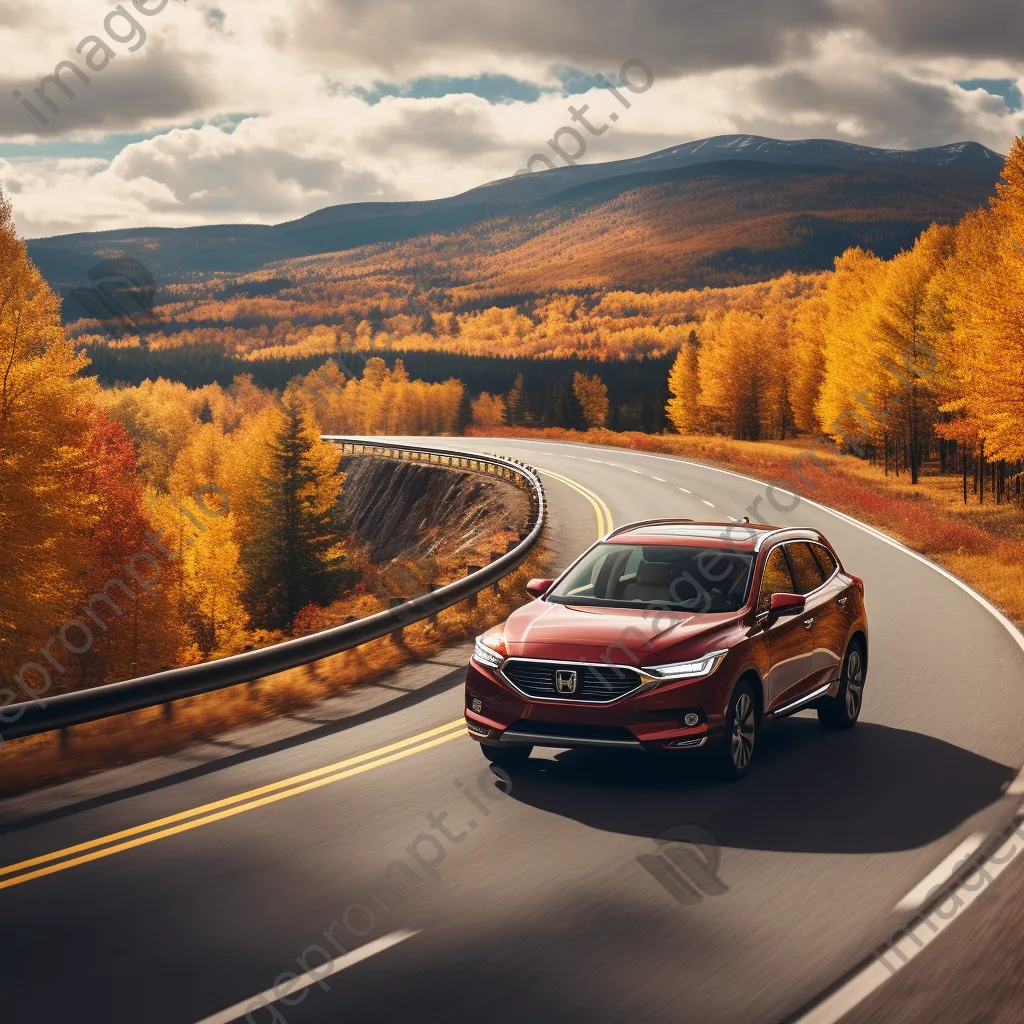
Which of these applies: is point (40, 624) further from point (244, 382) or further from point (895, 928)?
point (244, 382)

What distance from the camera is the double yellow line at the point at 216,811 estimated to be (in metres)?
6.43

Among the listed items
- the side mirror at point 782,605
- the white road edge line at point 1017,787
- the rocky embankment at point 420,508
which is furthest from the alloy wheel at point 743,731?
the rocky embankment at point 420,508

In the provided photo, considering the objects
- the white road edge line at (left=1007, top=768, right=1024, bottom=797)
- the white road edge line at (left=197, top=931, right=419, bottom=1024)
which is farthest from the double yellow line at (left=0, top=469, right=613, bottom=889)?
the white road edge line at (left=1007, top=768, right=1024, bottom=797)

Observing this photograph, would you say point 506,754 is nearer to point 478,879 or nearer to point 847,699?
point 478,879

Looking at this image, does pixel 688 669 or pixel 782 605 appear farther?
pixel 782 605

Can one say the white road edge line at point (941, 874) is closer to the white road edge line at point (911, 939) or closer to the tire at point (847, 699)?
the white road edge line at point (911, 939)

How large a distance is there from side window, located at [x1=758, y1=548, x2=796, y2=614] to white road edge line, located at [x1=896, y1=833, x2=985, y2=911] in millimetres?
2382

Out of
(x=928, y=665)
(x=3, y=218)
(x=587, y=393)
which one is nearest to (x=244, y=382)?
(x=587, y=393)

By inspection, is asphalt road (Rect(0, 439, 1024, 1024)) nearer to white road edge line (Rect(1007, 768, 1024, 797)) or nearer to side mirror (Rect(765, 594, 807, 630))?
white road edge line (Rect(1007, 768, 1024, 797))

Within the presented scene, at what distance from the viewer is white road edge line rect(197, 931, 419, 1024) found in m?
4.65

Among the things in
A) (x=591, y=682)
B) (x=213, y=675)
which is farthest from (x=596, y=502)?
(x=591, y=682)

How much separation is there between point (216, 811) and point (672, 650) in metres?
A: 3.20

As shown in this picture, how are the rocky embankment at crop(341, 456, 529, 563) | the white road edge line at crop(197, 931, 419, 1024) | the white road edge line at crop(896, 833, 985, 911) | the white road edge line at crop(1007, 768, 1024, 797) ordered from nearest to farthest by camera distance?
the white road edge line at crop(197, 931, 419, 1024)
the white road edge line at crop(896, 833, 985, 911)
the white road edge line at crop(1007, 768, 1024, 797)
the rocky embankment at crop(341, 456, 529, 563)

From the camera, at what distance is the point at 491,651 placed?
826 centimetres
